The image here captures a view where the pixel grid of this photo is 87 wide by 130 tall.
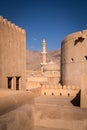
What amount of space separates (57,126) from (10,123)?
5.39 ft

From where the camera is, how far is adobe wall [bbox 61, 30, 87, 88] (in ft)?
47.0

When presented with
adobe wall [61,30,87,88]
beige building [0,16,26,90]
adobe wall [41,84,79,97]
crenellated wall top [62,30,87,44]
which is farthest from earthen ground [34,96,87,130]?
crenellated wall top [62,30,87,44]

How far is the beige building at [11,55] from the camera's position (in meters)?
8.89

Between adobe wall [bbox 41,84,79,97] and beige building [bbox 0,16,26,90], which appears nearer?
beige building [bbox 0,16,26,90]

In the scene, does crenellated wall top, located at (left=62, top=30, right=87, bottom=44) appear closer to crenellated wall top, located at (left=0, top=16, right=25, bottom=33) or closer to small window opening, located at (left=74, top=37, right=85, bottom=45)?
small window opening, located at (left=74, top=37, right=85, bottom=45)

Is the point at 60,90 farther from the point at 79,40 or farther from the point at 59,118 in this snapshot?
the point at 59,118

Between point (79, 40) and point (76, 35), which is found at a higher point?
point (76, 35)

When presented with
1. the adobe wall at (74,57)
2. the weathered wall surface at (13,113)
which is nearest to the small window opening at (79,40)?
the adobe wall at (74,57)

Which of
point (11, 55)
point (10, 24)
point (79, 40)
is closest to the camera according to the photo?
point (10, 24)

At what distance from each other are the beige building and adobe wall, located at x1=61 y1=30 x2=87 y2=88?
5.32 meters

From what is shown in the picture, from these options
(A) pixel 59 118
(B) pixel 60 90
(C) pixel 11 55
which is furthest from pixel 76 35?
(A) pixel 59 118

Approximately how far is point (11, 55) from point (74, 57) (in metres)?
7.10

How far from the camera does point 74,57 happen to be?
50.2ft

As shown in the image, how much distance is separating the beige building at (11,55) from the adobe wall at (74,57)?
5.32 metres
